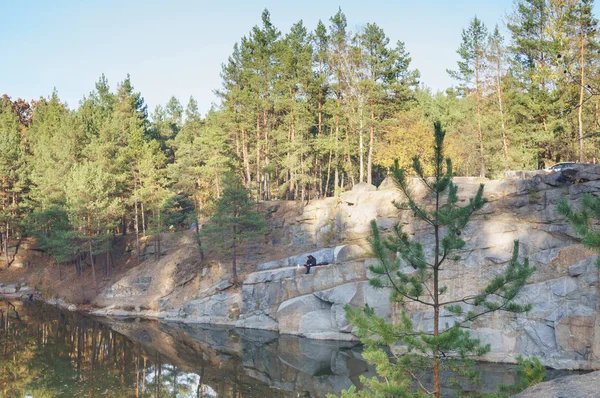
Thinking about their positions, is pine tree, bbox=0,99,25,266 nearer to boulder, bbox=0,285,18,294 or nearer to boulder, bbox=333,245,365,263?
boulder, bbox=0,285,18,294

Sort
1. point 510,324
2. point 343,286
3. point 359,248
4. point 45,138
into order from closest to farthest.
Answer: point 510,324 → point 343,286 → point 359,248 → point 45,138

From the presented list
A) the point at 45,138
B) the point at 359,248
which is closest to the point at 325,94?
the point at 359,248

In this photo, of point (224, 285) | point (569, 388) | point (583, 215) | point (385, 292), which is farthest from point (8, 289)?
point (583, 215)

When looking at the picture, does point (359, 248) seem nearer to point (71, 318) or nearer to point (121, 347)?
point (121, 347)

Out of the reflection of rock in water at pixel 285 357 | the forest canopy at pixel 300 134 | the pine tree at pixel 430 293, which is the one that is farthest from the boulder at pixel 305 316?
the pine tree at pixel 430 293

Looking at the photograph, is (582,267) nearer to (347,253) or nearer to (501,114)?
(347,253)

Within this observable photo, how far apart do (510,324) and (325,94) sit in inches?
1238

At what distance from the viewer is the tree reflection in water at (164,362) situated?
23.6 m

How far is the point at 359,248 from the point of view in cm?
3559

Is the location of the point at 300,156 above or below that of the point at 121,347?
above

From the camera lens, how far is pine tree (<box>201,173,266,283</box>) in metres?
39.2

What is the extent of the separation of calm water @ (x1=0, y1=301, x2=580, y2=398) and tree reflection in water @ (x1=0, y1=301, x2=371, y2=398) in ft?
0.17

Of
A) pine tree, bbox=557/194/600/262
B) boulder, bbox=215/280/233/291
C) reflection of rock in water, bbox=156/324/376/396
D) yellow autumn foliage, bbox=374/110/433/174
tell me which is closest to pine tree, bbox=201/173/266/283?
boulder, bbox=215/280/233/291

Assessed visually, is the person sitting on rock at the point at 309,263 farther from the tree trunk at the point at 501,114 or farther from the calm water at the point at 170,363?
the tree trunk at the point at 501,114
